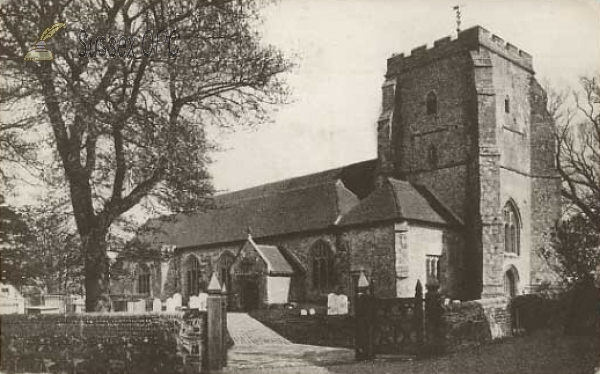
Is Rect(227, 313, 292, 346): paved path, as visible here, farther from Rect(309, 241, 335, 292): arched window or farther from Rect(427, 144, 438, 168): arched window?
Rect(427, 144, 438, 168): arched window

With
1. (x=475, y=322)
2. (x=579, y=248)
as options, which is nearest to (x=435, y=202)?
(x=579, y=248)

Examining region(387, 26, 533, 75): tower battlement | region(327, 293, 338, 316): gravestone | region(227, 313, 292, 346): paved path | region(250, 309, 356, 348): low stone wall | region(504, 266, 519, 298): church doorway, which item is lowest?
region(227, 313, 292, 346): paved path

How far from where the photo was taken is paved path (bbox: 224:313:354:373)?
15.2m

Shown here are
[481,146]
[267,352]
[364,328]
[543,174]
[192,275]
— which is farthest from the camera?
[192,275]

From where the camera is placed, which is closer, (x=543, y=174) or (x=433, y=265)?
(x=433, y=265)

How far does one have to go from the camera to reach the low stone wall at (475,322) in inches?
649

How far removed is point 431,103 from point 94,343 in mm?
23644

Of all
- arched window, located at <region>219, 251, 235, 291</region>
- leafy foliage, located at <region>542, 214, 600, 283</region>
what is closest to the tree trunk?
leafy foliage, located at <region>542, 214, 600, 283</region>

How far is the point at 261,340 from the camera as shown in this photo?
2277cm

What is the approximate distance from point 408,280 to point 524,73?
14.3 metres

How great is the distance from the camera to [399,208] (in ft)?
90.6

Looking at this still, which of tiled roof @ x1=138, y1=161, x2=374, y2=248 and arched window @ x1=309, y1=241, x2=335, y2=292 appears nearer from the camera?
arched window @ x1=309, y1=241, x2=335, y2=292

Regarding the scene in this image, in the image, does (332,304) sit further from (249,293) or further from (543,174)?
(543,174)

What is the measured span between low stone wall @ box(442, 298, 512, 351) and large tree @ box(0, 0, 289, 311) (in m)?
8.20
